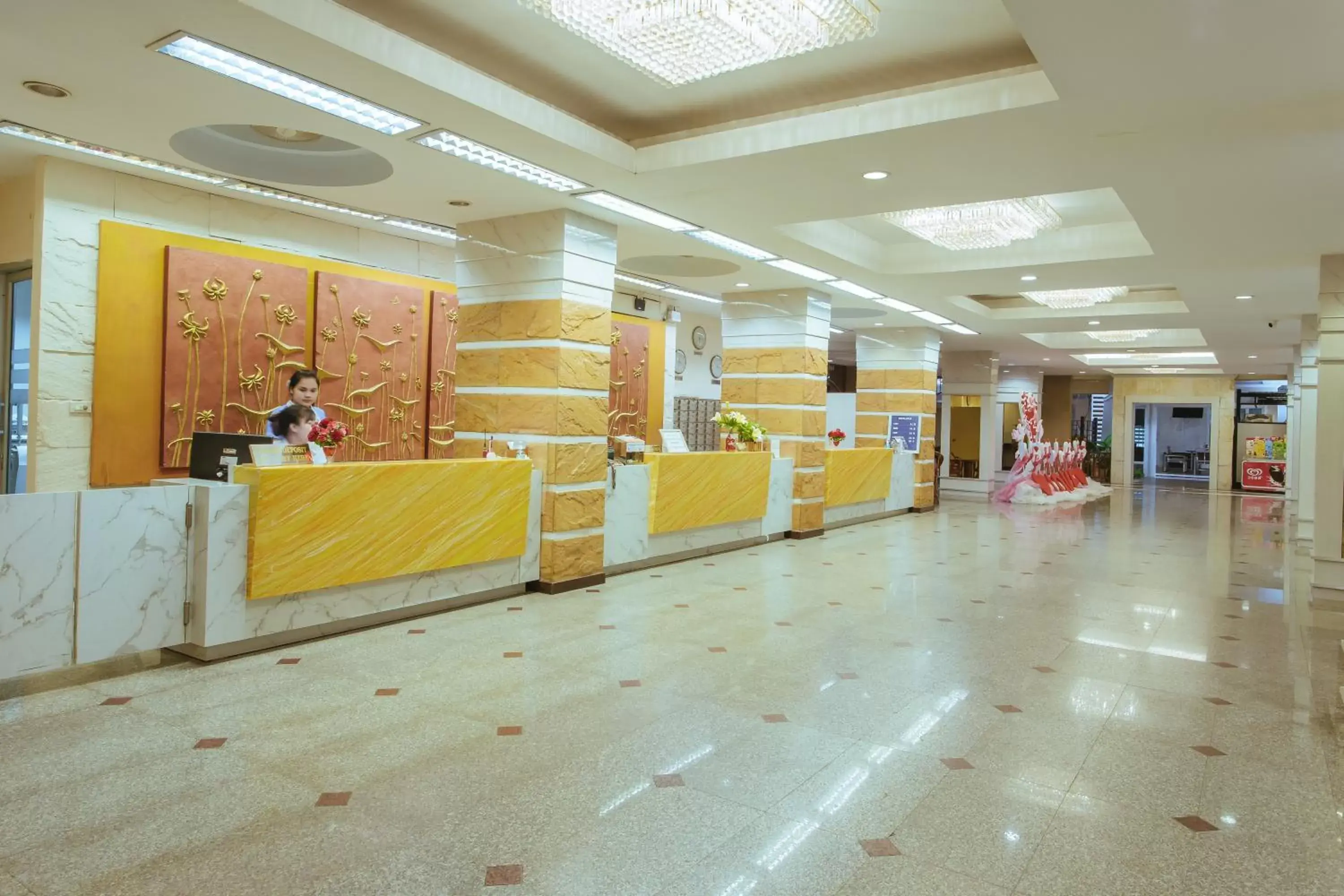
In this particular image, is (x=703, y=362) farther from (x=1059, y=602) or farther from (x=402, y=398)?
(x=1059, y=602)

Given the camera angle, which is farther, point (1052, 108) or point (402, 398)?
point (402, 398)

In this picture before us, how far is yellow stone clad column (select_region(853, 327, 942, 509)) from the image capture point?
1469cm

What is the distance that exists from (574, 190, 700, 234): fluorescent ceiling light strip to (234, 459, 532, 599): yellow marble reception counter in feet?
7.18

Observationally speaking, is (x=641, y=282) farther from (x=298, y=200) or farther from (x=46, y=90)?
(x=46, y=90)

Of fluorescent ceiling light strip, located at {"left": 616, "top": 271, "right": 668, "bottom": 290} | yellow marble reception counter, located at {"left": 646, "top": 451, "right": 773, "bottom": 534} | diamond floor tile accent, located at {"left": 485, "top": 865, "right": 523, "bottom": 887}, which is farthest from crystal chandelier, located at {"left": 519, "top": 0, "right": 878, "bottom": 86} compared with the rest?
fluorescent ceiling light strip, located at {"left": 616, "top": 271, "right": 668, "bottom": 290}

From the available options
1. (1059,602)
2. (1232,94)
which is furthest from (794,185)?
(1059,602)

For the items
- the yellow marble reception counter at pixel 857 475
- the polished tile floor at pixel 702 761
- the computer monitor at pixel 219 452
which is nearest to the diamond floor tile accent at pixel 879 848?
the polished tile floor at pixel 702 761

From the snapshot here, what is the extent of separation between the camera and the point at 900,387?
48.7 feet

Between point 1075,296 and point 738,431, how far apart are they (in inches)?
204

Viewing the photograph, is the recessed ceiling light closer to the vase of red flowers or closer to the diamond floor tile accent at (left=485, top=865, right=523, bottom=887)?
the vase of red flowers

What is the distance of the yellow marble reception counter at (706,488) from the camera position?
8.32m

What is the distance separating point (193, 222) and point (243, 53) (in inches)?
142

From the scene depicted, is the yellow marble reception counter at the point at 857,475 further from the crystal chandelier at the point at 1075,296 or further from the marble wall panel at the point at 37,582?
the marble wall panel at the point at 37,582

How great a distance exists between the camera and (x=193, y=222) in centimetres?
712
